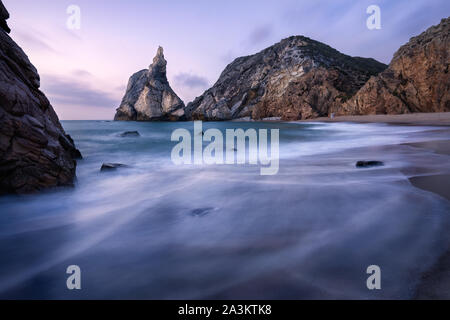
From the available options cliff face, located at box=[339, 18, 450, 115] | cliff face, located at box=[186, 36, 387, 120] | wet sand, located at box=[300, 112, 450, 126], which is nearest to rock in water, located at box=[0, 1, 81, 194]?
wet sand, located at box=[300, 112, 450, 126]

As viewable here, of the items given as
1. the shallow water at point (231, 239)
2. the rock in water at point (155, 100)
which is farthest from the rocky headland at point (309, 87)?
the shallow water at point (231, 239)

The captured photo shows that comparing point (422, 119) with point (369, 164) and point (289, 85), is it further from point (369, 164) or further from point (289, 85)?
point (289, 85)

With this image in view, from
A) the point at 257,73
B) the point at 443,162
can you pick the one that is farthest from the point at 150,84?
the point at 443,162

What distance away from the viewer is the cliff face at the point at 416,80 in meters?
22.9

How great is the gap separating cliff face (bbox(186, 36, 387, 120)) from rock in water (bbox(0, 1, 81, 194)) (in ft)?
146

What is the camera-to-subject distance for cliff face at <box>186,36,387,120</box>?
4525cm

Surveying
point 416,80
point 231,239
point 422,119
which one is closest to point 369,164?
point 231,239

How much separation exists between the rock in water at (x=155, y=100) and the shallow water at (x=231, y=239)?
60.5m

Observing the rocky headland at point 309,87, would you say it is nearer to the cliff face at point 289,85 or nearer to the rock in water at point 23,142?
the cliff face at point 289,85

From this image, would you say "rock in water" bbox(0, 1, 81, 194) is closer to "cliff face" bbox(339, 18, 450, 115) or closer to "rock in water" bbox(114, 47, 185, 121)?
"cliff face" bbox(339, 18, 450, 115)
